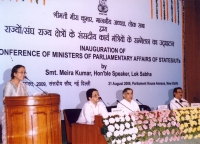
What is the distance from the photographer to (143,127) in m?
4.02

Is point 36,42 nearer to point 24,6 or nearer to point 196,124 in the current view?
point 24,6

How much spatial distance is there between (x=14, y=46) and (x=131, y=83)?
2399 millimetres

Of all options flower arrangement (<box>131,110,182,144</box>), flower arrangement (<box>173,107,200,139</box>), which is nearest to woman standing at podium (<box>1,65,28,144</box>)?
flower arrangement (<box>131,110,182,144</box>)

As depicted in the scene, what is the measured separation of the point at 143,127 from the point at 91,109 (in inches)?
37.7

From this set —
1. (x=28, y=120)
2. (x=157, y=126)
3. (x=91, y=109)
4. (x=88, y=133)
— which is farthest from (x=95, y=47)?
(x=28, y=120)

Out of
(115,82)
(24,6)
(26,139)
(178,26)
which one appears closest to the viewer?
(26,139)

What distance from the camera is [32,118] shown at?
3.15 meters

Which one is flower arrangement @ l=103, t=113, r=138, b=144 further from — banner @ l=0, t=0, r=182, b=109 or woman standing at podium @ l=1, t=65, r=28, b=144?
banner @ l=0, t=0, r=182, b=109

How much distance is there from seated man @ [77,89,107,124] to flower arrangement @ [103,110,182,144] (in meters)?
0.75

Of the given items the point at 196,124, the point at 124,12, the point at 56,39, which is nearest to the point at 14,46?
the point at 56,39

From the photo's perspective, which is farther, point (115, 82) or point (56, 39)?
point (115, 82)

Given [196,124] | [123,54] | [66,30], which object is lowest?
[196,124]

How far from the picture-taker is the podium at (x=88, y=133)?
12.8 feet

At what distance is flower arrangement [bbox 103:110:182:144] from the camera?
12.5 ft
